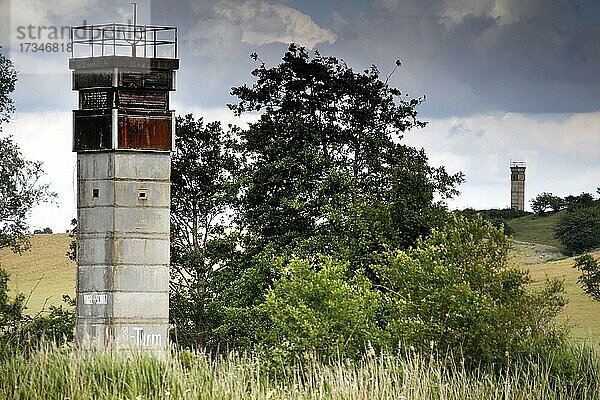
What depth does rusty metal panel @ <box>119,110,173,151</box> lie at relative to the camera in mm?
32688

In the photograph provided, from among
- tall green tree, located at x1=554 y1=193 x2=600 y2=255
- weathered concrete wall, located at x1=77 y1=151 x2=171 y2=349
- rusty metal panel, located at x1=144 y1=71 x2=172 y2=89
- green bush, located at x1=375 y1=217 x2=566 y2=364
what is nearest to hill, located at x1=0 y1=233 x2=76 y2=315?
weathered concrete wall, located at x1=77 y1=151 x2=171 y2=349

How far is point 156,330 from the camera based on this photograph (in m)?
32.1

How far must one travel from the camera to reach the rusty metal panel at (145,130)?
3269 cm

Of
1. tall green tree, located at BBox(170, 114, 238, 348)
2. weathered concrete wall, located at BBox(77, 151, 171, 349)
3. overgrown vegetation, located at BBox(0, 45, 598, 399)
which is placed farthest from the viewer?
tall green tree, located at BBox(170, 114, 238, 348)

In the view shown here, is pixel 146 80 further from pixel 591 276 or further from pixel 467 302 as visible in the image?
pixel 591 276

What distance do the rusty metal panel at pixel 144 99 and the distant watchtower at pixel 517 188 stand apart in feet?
176

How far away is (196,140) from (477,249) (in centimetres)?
1943

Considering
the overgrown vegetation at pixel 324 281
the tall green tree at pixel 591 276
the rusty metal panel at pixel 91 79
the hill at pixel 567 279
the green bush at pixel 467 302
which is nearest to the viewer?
the overgrown vegetation at pixel 324 281

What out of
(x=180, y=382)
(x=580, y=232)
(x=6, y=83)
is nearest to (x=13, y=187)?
(x=6, y=83)

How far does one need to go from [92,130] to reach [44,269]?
2018 centimetres

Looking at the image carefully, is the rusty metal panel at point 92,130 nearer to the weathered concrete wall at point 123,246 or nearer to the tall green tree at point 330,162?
the weathered concrete wall at point 123,246

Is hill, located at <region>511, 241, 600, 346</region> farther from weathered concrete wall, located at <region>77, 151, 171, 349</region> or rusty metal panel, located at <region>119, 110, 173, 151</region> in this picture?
rusty metal panel, located at <region>119, 110, 173, 151</region>

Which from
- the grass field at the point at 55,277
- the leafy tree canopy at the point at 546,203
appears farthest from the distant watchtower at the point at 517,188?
the grass field at the point at 55,277

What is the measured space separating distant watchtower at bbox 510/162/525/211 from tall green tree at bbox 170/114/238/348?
148 ft
